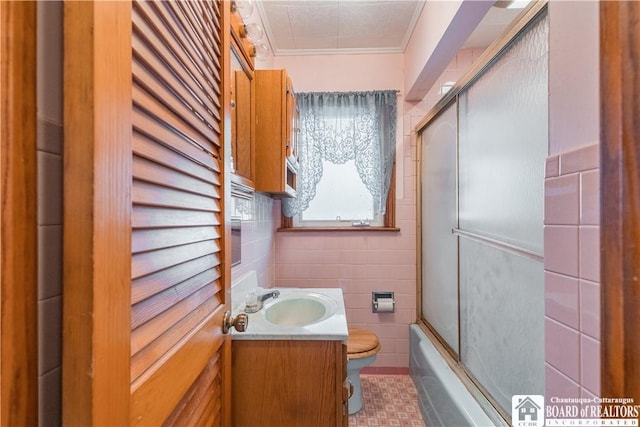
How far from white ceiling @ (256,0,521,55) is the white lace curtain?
1.19 ft

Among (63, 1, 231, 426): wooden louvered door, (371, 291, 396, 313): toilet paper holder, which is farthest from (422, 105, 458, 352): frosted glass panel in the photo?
(63, 1, 231, 426): wooden louvered door

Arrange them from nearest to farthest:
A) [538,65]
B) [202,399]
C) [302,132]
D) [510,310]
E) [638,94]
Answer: [638,94] < [202,399] < [538,65] < [510,310] < [302,132]

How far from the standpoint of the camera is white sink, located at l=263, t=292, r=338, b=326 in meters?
1.46

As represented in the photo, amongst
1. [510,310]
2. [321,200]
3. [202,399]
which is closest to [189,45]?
[202,399]

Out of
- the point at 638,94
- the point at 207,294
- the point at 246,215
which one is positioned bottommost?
the point at 207,294

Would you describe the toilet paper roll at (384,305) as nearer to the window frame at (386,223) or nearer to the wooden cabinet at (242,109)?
the window frame at (386,223)

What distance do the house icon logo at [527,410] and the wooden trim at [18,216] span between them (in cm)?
116

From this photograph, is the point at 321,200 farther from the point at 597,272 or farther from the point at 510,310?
the point at 597,272

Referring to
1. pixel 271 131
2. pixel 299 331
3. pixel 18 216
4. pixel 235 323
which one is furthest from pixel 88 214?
pixel 271 131

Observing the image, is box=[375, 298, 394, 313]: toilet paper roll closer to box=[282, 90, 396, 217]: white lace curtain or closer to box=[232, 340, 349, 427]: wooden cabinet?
box=[282, 90, 396, 217]: white lace curtain

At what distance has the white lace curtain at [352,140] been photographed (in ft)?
7.12

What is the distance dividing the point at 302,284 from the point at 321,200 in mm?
670

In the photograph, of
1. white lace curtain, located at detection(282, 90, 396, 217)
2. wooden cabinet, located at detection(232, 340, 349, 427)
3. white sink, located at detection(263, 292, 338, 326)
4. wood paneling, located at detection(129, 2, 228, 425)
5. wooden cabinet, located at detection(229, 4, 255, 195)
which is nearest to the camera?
wood paneling, located at detection(129, 2, 228, 425)

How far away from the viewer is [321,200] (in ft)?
7.59
